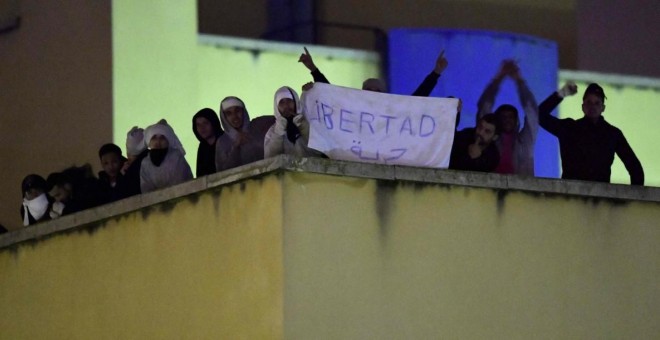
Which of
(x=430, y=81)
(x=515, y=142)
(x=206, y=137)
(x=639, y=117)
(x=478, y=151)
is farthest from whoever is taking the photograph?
(x=639, y=117)

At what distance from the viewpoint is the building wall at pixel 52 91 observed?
65.0ft

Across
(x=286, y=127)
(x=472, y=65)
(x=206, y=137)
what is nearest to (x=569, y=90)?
(x=286, y=127)

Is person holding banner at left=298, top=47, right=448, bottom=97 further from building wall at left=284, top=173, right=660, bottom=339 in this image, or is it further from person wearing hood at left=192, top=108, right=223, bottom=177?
building wall at left=284, top=173, right=660, bottom=339

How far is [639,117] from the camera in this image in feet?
73.8

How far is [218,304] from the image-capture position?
14.7m

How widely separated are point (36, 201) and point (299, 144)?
366 cm

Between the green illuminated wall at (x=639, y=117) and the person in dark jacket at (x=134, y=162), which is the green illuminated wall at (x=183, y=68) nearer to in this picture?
the person in dark jacket at (x=134, y=162)

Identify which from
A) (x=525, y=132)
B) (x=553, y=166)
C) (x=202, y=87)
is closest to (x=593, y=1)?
(x=553, y=166)

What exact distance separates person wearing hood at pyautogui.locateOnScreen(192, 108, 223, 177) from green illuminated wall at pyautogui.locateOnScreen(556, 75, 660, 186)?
7191 mm

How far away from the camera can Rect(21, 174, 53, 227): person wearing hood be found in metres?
17.7

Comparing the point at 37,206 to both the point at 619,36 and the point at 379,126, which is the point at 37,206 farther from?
the point at 619,36

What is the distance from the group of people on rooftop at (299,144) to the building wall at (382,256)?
0.40 m

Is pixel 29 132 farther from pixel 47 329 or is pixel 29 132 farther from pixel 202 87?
pixel 47 329

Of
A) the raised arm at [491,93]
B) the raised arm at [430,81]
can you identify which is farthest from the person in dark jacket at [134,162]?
the raised arm at [491,93]
